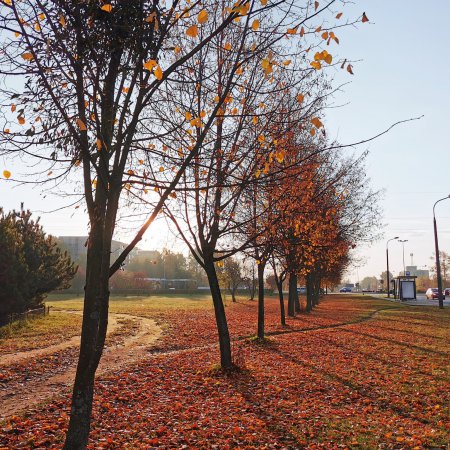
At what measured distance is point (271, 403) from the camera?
8.91 meters

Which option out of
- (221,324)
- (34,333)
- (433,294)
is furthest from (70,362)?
(433,294)

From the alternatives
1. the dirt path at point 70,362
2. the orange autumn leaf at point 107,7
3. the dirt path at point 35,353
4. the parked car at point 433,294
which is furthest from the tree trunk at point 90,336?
the parked car at point 433,294

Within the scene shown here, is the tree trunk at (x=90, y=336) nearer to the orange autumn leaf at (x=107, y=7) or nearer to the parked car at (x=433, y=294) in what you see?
the orange autumn leaf at (x=107, y=7)

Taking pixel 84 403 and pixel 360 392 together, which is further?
pixel 360 392

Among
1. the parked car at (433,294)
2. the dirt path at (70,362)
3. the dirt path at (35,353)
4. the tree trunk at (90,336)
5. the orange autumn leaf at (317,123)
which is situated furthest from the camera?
the parked car at (433,294)

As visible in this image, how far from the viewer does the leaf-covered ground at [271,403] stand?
675cm

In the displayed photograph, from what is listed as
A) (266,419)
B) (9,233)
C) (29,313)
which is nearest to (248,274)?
(29,313)

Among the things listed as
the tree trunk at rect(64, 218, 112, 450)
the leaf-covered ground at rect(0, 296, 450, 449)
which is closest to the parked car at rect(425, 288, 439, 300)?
the leaf-covered ground at rect(0, 296, 450, 449)

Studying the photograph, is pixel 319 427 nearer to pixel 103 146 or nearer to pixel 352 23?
pixel 103 146

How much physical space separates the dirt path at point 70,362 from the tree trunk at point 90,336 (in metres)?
3.49

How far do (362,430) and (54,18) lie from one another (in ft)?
23.4

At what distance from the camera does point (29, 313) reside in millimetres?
26141

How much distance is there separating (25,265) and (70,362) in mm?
9998

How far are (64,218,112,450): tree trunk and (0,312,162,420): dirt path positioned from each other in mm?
3493
